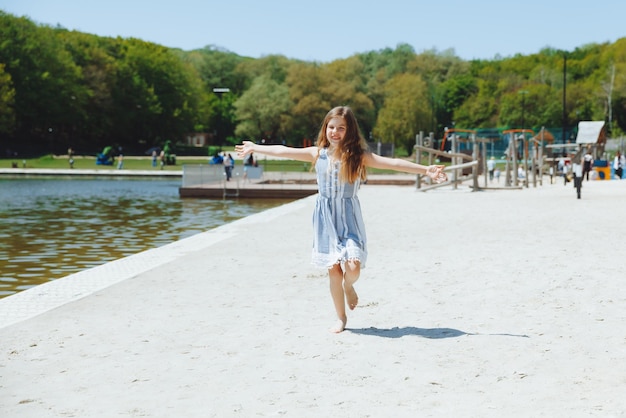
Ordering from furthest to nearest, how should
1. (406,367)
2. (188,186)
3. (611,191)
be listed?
(188,186), (611,191), (406,367)

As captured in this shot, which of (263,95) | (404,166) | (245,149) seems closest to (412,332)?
(404,166)

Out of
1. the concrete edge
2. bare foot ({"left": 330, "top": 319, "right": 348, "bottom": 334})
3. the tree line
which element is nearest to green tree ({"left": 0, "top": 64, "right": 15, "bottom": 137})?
the tree line

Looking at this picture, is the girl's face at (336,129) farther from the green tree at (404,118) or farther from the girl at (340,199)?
the green tree at (404,118)

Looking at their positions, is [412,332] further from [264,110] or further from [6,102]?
[264,110]

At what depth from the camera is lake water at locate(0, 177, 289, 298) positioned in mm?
13602

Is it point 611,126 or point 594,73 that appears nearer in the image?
point 611,126

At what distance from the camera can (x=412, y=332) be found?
6.69 meters

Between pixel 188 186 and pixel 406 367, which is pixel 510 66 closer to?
pixel 188 186

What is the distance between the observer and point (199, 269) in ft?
35.2

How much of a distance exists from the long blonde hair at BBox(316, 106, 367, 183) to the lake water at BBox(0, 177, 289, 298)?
5.69 m

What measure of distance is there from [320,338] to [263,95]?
93365 millimetres

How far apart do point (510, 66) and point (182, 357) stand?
440ft

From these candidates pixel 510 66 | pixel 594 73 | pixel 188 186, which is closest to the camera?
pixel 188 186

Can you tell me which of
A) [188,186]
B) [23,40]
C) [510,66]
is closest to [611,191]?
[188,186]
